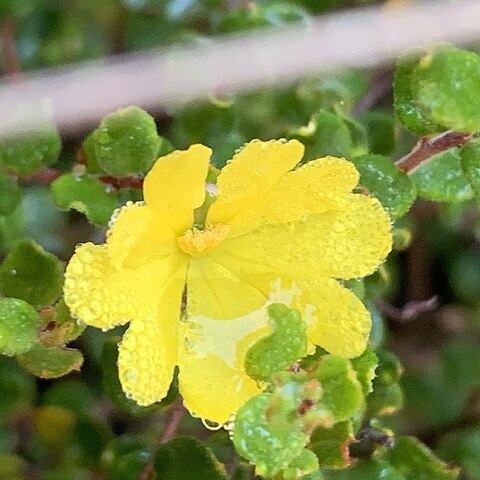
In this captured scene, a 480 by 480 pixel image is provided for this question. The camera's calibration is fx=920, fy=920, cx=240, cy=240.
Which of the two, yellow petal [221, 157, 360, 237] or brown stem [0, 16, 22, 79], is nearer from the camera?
yellow petal [221, 157, 360, 237]

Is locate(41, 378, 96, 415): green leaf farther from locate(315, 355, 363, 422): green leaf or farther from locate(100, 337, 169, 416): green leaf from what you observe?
locate(315, 355, 363, 422): green leaf

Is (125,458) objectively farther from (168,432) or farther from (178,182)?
(178,182)

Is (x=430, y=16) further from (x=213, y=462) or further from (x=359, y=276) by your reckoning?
(x=213, y=462)

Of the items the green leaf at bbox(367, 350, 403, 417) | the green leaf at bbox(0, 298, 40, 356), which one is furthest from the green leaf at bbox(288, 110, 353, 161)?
the green leaf at bbox(0, 298, 40, 356)

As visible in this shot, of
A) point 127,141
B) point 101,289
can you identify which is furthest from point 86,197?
point 101,289

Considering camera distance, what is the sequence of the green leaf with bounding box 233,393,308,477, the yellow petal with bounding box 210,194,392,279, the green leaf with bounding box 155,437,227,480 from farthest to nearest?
1. the green leaf with bounding box 155,437,227,480
2. the yellow petal with bounding box 210,194,392,279
3. the green leaf with bounding box 233,393,308,477

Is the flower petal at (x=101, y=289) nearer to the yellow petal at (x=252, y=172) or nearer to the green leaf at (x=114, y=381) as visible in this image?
the yellow petal at (x=252, y=172)
